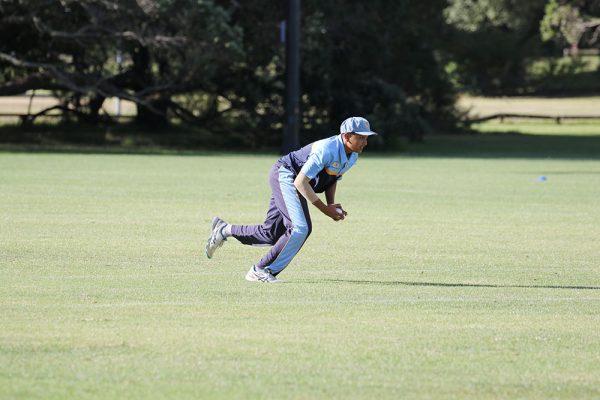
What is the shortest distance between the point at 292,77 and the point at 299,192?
26.2m

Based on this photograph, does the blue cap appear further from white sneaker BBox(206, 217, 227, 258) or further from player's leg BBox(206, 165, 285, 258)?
white sneaker BBox(206, 217, 227, 258)

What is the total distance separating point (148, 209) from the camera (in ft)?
65.9

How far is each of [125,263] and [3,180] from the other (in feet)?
42.4

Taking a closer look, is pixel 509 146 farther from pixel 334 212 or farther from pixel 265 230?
pixel 334 212

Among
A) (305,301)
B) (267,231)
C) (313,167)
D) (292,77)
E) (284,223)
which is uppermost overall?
(313,167)

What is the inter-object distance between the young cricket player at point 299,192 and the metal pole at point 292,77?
81.7ft

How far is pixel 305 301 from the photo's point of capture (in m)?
10.7

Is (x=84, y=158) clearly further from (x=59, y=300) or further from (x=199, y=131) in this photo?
(x=59, y=300)

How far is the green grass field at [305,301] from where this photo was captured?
7.52m

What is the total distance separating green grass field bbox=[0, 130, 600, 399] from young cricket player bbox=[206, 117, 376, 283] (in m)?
0.34

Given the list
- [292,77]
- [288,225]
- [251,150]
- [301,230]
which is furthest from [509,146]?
[301,230]

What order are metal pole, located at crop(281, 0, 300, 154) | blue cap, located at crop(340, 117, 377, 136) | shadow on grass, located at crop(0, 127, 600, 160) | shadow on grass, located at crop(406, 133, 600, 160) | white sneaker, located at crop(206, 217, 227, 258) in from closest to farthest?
1. blue cap, located at crop(340, 117, 377, 136)
2. white sneaker, located at crop(206, 217, 227, 258)
3. metal pole, located at crop(281, 0, 300, 154)
4. shadow on grass, located at crop(0, 127, 600, 160)
5. shadow on grass, located at crop(406, 133, 600, 160)

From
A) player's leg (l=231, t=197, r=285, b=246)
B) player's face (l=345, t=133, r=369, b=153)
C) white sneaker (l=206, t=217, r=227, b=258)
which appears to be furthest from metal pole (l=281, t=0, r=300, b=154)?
player's face (l=345, t=133, r=369, b=153)

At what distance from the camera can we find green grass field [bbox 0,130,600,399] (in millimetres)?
7523
